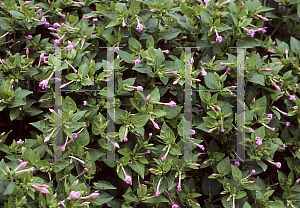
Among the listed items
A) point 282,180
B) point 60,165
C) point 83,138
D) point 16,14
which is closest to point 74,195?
point 60,165

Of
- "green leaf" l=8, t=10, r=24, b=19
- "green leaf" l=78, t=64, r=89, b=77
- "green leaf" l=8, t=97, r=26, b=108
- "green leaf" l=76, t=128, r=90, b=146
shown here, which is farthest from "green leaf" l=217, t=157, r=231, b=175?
"green leaf" l=8, t=10, r=24, b=19

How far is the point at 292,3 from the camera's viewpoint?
2680mm

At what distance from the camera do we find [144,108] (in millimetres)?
1979

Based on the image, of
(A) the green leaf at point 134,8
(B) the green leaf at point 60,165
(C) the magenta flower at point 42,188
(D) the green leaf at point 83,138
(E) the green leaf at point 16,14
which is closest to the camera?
(C) the magenta flower at point 42,188

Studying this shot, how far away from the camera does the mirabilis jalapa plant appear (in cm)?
192

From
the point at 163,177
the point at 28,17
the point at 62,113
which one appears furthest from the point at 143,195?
the point at 28,17

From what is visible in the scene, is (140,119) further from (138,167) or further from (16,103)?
(16,103)

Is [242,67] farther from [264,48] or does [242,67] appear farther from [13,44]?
[13,44]

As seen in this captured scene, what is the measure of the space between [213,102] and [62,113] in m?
1.09

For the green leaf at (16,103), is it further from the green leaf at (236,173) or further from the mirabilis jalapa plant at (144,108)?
the green leaf at (236,173)

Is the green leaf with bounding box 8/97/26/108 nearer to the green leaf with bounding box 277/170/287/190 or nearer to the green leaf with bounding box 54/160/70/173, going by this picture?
the green leaf with bounding box 54/160/70/173

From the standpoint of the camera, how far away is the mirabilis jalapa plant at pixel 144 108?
6.30 feet

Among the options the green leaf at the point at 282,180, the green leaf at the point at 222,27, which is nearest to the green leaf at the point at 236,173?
the green leaf at the point at 282,180

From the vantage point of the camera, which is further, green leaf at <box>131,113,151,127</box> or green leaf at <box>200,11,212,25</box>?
green leaf at <box>200,11,212,25</box>
